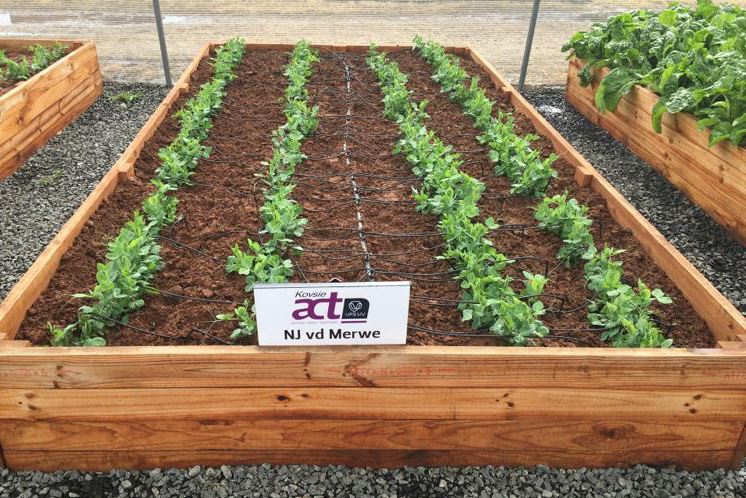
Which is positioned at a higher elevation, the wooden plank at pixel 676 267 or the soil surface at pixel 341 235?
the wooden plank at pixel 676 267

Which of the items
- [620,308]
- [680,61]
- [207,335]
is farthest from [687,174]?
[207,335]

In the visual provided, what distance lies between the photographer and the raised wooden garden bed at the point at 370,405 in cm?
218

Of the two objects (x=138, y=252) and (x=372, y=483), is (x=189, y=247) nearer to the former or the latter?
(x=138, y=252)

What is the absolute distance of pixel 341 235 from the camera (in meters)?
3.38

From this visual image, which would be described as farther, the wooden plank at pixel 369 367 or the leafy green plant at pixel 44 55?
the leafy green plant at pixel 44 55

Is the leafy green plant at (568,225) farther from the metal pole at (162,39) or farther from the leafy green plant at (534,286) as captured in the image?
the metal pole at (162,39)

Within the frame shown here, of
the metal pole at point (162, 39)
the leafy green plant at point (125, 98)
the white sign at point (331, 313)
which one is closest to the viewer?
the white sign at point (331, 313)

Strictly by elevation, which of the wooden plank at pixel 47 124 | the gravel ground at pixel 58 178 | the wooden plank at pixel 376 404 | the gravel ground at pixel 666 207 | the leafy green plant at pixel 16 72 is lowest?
the gravel ground at pixel 58 178

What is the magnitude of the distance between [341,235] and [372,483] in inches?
55.2

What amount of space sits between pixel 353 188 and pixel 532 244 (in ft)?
3.72

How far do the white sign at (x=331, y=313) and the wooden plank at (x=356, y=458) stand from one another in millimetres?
474

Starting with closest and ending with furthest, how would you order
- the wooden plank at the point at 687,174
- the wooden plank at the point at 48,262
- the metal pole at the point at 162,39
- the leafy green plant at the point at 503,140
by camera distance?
the wooden plank at the point at 48,262 → the leafy green plant at the point at 503,140 → the wooden plank at the point at 687,174 → the metal pole at the point at 162,39

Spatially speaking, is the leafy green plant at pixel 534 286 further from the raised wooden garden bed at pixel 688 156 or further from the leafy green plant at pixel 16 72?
the leafy green plant at pixel 16 72

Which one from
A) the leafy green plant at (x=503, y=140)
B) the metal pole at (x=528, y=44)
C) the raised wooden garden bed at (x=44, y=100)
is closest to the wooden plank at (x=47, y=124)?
the raised wooden garden bed at (x=44, y=100)
